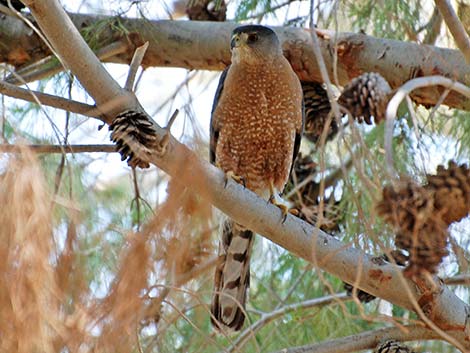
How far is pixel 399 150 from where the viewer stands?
13.2ft

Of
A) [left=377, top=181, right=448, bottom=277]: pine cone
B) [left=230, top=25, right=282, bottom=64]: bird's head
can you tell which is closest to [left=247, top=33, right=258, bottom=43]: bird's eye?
[left=230, top=25, right=282, bottom=64]: bird's head

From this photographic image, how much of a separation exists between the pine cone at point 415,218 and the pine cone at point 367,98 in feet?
0.91

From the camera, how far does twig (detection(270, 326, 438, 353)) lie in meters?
3.08

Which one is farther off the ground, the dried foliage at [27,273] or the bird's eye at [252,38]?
the bird's eye at [252,38]

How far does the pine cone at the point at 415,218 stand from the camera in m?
2.13

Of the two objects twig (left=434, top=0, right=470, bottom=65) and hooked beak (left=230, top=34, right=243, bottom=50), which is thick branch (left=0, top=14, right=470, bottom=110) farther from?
twig (left=434, top=0, right=470, bottom=65)

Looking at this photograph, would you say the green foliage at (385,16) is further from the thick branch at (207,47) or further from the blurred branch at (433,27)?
the thick branch at (207,47)

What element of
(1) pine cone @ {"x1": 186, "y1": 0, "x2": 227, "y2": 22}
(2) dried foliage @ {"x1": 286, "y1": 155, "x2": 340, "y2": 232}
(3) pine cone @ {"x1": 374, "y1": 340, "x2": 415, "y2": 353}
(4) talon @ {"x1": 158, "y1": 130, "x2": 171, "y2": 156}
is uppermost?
(1) pine cone @ {"x1": 186, "y1": 0, "x2": 227, "y2": 22}

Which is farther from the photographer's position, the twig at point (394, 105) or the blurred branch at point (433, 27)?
the blurred branch at point (433, 27)

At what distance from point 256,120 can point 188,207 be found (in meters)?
2.18

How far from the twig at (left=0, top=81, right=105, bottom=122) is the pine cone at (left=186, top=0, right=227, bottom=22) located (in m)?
1.89

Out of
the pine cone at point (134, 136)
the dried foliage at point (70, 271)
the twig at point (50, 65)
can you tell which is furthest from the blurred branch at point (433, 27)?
the dried foliage at point (70, 271)

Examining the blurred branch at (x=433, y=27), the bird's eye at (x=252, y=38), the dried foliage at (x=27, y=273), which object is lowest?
the dried foliage at (x=27, y=273)

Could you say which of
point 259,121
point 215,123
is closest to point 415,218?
point 259,121
